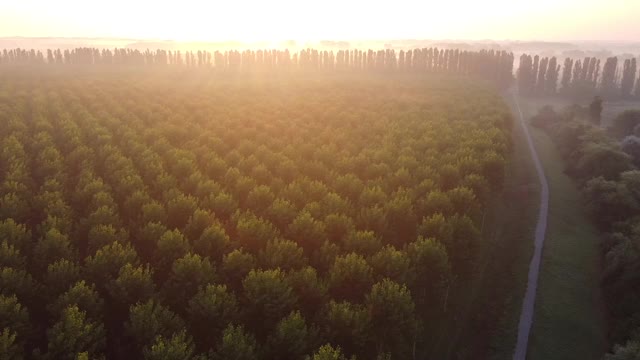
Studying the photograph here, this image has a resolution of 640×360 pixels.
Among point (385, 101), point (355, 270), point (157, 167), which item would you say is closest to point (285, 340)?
point (355, 270)

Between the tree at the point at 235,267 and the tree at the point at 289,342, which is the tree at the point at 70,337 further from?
the tree at the point at 289,342

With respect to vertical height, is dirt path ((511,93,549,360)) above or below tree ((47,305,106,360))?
below

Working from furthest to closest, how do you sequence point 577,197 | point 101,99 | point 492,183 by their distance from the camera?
1. point 101,99
2. point 577,197
3. point 492,183

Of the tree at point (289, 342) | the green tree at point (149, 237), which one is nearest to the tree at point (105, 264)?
the green tree at point (149, 237)

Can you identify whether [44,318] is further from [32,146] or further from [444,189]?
[444,189]

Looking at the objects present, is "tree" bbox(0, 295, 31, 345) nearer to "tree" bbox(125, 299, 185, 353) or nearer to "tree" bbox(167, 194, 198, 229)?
"tree" bbox(125, 299, 185, 353)

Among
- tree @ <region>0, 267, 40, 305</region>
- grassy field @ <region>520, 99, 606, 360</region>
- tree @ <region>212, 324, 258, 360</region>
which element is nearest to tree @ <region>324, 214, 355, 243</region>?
tree @ <region>212, 324, 258, 360</region>

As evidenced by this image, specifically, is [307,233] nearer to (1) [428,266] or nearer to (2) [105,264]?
(1) [428,266]
